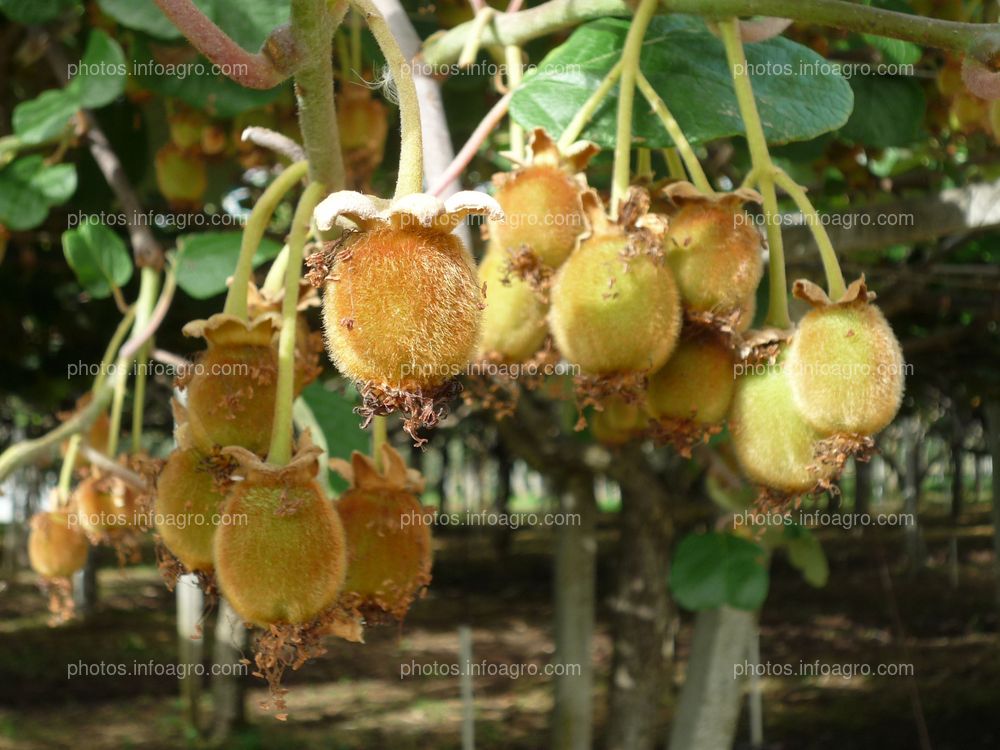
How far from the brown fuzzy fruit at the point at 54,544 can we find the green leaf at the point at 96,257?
379mm

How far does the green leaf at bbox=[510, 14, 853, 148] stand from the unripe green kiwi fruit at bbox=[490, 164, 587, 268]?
9 cm

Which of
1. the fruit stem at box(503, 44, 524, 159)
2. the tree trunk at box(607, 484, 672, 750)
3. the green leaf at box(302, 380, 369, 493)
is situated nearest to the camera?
the fruit stem at box(503, 44, 524, 159)

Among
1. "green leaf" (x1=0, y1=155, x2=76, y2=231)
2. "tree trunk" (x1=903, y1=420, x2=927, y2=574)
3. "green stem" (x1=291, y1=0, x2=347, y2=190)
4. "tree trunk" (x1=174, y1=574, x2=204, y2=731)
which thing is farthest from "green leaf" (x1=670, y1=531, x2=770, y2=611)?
"tree trunk" (x1=903, y1=420, x2=927, y2=574)

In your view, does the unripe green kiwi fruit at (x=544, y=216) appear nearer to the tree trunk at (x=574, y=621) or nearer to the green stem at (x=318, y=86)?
the green stem at (x=318, y=86)

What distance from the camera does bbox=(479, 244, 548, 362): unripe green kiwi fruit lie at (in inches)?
32.4

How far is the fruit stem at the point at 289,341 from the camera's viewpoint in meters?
0.68

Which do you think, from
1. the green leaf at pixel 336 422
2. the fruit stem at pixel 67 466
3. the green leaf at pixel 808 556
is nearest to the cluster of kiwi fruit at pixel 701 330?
the green leaf at pixel 336 422

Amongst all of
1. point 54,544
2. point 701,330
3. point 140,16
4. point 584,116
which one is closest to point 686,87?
point 584,116

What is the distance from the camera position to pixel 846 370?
28.0 inches

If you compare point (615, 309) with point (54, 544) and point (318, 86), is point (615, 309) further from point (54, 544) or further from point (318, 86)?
point (54, 544)

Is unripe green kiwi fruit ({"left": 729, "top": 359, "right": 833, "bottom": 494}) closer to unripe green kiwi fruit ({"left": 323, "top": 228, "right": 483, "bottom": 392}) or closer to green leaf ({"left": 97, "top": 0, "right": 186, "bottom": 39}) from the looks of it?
unripe green kiwi fruit ({"left": 323, "top": 228, "right": 483, "bottom": 392})

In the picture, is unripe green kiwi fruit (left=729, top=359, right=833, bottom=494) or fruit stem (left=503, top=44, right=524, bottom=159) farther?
fruit stem (left=503, top=44, right=524, bottom=159)

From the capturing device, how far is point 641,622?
4047 mm

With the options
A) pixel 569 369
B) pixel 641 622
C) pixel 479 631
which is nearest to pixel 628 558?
pixel 641 622
